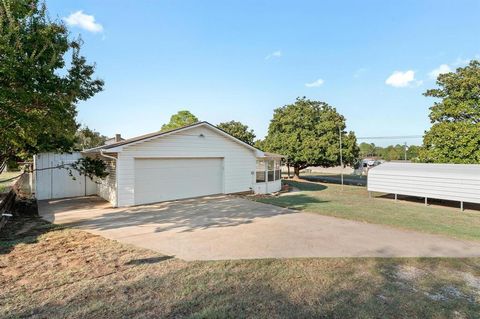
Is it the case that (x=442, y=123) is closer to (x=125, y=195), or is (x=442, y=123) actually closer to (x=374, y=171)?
(x=374, y=171)

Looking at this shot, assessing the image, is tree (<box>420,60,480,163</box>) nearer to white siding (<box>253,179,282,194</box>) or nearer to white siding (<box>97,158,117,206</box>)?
white siding (<box>253,179,282,194</box>)

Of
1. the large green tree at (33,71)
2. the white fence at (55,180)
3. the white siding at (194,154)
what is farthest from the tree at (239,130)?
the large green tree at (33,71)

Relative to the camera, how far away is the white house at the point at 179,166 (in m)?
12.0

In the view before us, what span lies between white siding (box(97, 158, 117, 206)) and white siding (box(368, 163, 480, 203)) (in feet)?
47.2

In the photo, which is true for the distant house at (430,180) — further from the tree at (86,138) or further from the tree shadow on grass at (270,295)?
the tree at (86,138)

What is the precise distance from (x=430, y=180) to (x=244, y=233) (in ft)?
39.6

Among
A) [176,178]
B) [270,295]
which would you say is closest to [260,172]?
[176,178]

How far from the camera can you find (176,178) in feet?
45.4

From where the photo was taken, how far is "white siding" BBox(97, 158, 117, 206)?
12.1 meters

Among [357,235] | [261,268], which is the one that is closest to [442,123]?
[357,235]

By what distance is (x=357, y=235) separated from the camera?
7766 millimetres

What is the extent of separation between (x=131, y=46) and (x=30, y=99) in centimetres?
822

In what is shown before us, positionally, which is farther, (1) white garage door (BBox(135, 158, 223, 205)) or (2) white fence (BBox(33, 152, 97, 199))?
(2) white fence (BBox(33, 152, 97, 199))

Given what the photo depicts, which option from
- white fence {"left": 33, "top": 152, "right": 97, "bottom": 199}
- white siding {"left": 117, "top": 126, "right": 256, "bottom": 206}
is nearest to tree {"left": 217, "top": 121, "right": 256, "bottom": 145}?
white siding {"left": 117, "top": 126, "right": 256, "bottom": 206}
